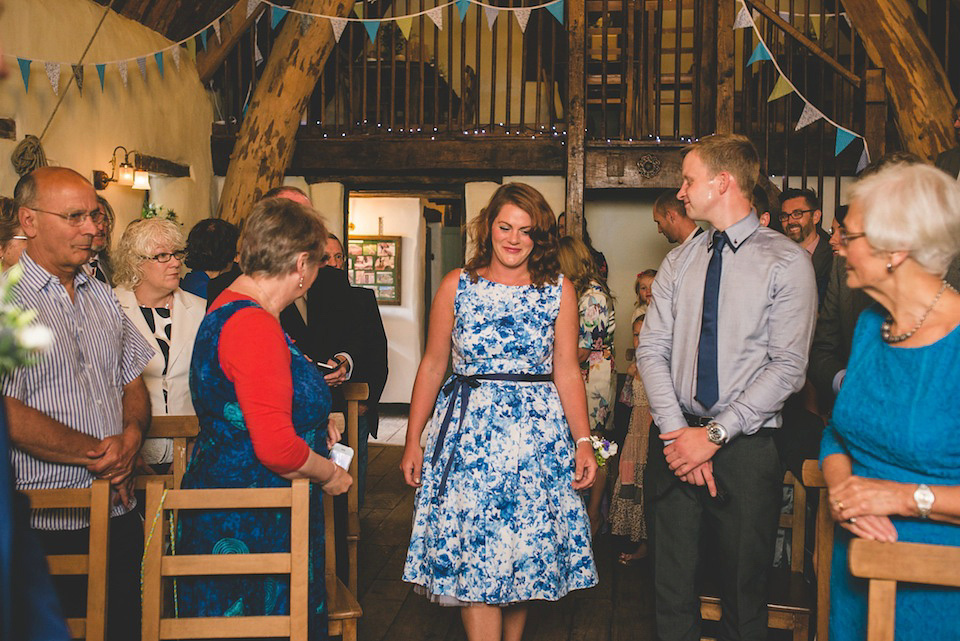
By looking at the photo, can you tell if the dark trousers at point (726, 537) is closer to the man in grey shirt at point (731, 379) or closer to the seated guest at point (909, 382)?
the man in grey shirt at point (731, 379)

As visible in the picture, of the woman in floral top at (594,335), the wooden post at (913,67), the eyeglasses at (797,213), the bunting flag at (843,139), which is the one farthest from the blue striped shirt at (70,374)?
the bunting flag at (843,139)

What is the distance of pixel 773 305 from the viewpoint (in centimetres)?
240

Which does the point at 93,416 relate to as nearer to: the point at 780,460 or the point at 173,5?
the point at 780,460

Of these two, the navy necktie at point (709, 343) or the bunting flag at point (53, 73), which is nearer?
the navy necktie at point (709, 343)

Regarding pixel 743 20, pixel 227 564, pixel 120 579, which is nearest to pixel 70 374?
pixel 120 579

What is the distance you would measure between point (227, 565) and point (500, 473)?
3.06 feet

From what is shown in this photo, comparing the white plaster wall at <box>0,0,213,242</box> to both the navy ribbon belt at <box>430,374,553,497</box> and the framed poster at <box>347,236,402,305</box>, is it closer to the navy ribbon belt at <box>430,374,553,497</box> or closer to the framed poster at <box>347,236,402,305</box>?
the framed poster at <box>347,236,402,305</box>

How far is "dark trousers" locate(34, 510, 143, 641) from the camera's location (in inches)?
91.5

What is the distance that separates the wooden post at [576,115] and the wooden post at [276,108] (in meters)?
1.70

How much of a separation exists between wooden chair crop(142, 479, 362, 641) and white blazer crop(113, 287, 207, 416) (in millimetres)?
1264

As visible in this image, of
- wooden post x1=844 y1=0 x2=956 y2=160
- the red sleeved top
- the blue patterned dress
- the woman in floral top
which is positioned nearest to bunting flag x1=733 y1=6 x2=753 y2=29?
wooden post x1=844 y1=0 x2=956 y2=160

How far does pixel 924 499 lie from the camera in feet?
5.41

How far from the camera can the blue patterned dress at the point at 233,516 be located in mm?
2096

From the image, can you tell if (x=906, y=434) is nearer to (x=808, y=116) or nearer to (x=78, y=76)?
(x=808, y=116)
